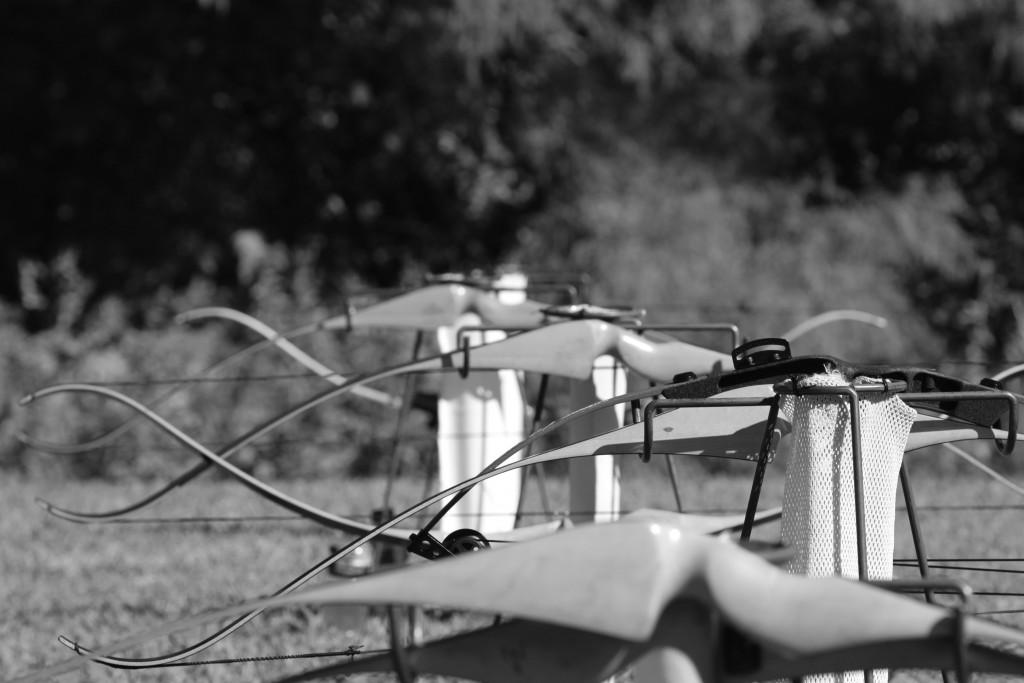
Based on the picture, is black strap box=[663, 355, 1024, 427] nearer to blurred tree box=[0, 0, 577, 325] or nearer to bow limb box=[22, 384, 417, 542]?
bow limb box=[22, 384, 417, 542]

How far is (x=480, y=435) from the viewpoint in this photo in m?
4.11

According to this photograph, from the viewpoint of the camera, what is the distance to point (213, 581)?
5117 millimetres

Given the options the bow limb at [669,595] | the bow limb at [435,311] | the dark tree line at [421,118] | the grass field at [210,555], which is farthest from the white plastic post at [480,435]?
the dark tree line at [421,118]

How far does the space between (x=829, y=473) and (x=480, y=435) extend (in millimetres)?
2158

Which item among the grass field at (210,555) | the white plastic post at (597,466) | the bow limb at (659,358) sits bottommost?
the grass field at (210,555)

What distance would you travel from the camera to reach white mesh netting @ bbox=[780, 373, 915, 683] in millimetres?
2035

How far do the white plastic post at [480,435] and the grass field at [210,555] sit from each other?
0.52 m

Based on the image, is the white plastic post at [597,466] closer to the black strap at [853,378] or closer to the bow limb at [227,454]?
the bow limb at [227,454]

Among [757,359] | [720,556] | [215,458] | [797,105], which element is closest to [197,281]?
[797,105]

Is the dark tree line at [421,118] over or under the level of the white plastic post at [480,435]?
over

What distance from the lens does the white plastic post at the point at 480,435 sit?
161 inches

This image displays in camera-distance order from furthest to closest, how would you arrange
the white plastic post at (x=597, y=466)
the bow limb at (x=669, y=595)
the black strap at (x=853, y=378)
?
1. the white plastic post at (x=597, y=466)
2. the black strap at (x=853, y=378)
3. the bow limb at (x=669, y=595)

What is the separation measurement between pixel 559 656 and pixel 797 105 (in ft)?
32.5

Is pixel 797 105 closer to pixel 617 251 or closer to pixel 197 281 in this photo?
pixel 617 251
